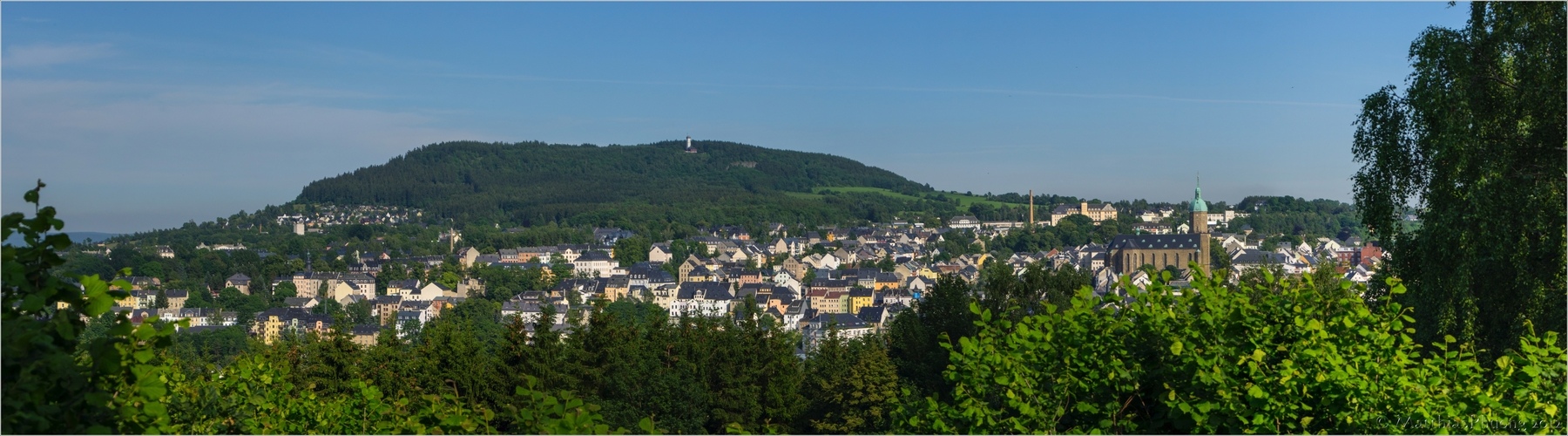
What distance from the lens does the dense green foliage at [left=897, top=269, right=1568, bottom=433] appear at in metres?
4.33

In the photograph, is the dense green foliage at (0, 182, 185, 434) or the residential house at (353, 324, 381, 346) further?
the residential house at (353, 324, 381, 346)

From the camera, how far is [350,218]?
482ft

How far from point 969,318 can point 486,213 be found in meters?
128

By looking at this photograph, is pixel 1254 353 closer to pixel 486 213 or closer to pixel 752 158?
pixel 486 213

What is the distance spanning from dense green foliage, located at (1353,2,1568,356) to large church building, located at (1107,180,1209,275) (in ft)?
258

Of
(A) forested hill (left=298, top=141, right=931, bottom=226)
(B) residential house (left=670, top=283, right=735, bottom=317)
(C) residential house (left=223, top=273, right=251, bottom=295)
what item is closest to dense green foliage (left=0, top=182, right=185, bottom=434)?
(B) residential house (left=670, top=283, right=735, bottom=317)

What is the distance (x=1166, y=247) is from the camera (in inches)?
3430

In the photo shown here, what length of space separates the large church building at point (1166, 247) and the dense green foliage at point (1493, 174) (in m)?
78.7

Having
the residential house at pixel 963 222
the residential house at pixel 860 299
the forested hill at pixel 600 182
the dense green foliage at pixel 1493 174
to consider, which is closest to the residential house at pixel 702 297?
the residential house at pixel 860 299

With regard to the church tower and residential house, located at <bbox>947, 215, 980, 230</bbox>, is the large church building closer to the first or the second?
the church tower

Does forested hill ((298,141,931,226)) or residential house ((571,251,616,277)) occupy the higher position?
forested hill ((298,141,931,226))

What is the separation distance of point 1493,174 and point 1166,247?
81.6 m

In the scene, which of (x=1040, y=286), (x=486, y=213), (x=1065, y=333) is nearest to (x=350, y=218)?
(x=486, y=213)

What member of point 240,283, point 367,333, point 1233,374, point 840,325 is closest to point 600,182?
point 240,283
